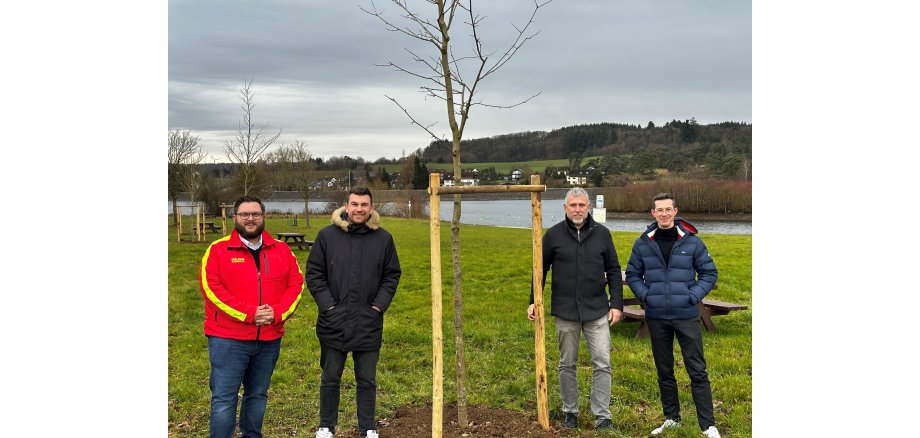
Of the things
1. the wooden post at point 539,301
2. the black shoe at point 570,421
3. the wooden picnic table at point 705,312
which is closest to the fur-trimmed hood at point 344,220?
the wooden post at point 539,301

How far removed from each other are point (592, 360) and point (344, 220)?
234cm

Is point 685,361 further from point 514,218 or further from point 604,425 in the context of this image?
point 514,218

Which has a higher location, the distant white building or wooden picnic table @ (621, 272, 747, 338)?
the distant white building

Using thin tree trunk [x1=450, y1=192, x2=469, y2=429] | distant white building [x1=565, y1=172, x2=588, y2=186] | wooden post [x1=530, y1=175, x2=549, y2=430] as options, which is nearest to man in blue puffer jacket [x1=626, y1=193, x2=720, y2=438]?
wooden post [x1=530, y1=175, x2=549, y2=430]

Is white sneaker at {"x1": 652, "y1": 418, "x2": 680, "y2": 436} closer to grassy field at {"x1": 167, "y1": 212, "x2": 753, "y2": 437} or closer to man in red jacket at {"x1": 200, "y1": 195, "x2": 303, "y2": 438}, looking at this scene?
grassy field at {"x1": 167, "y1": 212, "x2": 753, "y2": 437}

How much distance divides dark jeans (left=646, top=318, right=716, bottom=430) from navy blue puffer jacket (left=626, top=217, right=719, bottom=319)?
88 millimetres

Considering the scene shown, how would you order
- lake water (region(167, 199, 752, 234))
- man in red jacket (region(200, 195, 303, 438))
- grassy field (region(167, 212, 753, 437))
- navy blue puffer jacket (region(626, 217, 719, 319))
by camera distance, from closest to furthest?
man in red jacket (region(200, 195, 303, 438))
navy blue puffer jacket (region(626, 217, 719, 319))
grassy field (region(167, 212, 753, 437))
lake water (region(167, 199, 752, 234))

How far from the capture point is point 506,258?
58.4 feet

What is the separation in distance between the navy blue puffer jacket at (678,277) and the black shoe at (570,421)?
112cm

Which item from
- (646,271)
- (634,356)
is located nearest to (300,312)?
(634,356)

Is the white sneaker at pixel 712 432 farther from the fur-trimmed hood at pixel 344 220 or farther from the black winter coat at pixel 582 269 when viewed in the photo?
the fur-trimmed hood at pixel 344 220

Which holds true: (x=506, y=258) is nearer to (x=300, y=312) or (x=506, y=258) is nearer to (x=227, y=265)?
(x=300, y=312)

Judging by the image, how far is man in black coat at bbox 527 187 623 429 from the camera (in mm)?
5422

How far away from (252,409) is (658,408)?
3.72 meters
